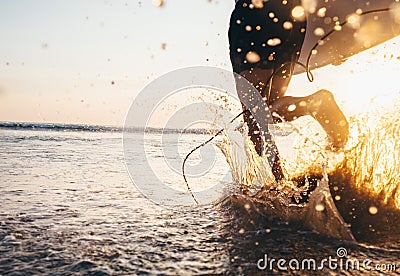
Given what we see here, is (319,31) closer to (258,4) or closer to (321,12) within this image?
(321,12)

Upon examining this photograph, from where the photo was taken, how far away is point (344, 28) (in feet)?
9.50

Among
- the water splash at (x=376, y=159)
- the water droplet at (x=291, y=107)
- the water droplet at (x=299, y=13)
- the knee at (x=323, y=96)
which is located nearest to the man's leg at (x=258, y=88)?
the water droplet at (x=291, y=107)

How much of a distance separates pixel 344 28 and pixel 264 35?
3.77 feet

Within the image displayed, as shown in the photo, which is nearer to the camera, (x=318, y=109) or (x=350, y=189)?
(x=318, y=109)

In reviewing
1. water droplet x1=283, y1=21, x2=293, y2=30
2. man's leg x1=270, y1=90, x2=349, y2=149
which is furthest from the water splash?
water droplet x1=283, y1=21, x2=293, y2=30

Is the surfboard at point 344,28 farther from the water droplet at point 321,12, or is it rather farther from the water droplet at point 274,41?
the water droplet at point 274,41

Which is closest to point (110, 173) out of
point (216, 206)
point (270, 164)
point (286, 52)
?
point (216, 206)

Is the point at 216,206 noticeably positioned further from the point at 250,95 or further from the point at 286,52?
the point at 286,52

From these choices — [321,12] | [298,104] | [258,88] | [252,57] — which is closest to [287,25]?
[252,57]

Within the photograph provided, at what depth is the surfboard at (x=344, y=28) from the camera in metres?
2.77

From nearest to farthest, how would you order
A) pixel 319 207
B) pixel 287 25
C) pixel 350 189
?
pixel 287 25 → pixel 319 207 → pixel 350 189

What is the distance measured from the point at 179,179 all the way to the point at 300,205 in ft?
10.7

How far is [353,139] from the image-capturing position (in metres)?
3.26

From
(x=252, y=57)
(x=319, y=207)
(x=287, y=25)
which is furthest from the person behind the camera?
(x=319, y=207)
